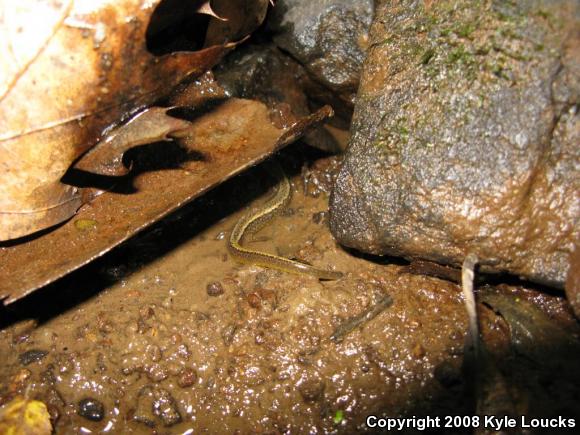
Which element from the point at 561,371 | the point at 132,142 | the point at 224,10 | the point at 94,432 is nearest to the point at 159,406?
the point at 94,432

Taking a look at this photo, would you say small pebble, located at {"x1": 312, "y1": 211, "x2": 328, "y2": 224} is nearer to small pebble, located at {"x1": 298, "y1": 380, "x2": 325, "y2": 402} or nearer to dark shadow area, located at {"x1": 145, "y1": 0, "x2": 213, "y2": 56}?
small pebble, located at {"x1": 298, "y1": 380, "x2": 325, "y2": 402}

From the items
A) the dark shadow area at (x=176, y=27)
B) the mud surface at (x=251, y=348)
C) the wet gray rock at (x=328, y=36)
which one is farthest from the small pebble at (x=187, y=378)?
the wet gray rock at (x=328, y=36)

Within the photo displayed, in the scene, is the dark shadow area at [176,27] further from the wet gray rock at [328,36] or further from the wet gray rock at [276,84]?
the wet gray rock at [328,36]

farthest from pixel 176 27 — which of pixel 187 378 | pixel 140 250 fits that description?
pixel 187 378

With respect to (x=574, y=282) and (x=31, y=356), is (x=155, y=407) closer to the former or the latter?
(x=31, y=356)

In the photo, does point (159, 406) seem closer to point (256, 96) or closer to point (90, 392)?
point (90, 392)
